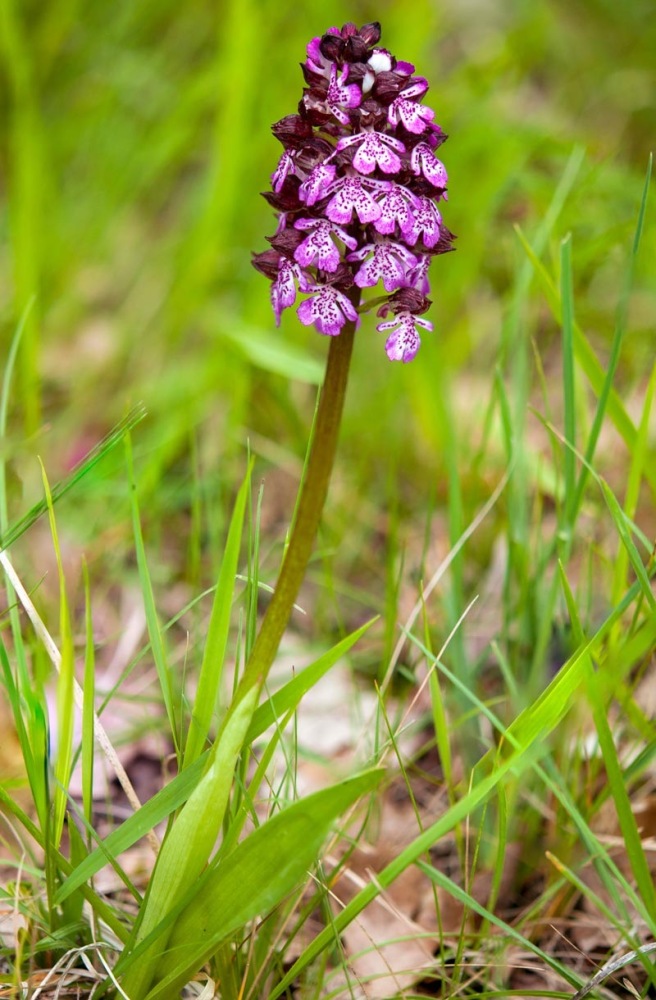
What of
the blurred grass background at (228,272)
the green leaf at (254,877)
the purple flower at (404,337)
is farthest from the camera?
the blurred grass background at (228,272)

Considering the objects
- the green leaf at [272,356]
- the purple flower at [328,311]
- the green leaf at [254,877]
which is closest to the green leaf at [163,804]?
the green leaf at [254,877]

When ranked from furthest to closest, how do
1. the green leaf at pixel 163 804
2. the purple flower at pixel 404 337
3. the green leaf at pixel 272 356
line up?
the green leaf at pixel 272 356, the purple flower at pixel 404 337, the green leaf at pixel 163 804

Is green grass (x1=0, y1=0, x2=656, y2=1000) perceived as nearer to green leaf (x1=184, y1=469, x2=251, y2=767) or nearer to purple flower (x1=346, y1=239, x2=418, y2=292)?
green leaf (x1=184, y1=469, x2=251, y2=767)

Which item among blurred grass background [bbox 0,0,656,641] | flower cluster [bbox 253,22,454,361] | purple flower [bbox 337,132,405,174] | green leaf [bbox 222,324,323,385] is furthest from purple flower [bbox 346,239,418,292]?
green leaf [bbox 222,324,323,385]

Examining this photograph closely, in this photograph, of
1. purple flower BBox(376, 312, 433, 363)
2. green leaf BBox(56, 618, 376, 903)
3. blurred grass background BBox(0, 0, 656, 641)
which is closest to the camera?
green leaf BBox(56, 618, 376, 903)

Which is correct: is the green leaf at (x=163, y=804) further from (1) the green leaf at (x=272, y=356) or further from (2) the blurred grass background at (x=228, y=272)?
(1) the green leaf at (x=272, y=356)

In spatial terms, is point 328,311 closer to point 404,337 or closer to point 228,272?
point 404,337

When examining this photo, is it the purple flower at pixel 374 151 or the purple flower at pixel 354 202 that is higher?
the purple flower at pixel 374 151
